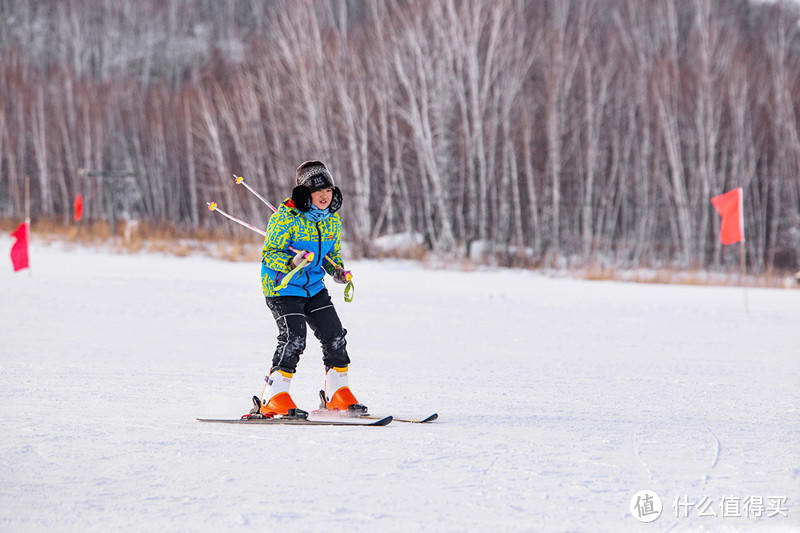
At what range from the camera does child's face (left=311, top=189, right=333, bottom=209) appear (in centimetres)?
471

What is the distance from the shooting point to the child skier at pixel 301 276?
15.2 feet

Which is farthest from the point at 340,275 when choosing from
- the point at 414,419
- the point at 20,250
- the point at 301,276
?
the point at 20,250

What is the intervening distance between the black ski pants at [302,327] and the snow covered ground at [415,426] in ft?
1.59

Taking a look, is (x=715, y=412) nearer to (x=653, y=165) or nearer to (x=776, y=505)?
(x=776, y=505)

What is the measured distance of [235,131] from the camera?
2389 centimetres

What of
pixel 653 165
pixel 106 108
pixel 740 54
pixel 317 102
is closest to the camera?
pixel 317 102

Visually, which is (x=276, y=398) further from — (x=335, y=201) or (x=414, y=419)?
(x=335, y=201)

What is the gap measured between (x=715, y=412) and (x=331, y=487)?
292 centimetres

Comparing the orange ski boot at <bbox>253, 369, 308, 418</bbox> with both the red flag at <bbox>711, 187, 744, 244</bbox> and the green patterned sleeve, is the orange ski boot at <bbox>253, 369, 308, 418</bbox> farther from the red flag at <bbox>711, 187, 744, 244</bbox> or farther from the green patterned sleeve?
the red flag at <bbox>711, 187, 744, 244</bbox>

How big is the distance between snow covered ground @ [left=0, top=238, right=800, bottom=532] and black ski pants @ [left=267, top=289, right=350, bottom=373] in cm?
48

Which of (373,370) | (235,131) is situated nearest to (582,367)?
(373,370)

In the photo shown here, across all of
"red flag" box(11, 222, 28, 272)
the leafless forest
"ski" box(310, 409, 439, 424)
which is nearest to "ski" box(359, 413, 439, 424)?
"ski" box(310, 409, 439, 424)

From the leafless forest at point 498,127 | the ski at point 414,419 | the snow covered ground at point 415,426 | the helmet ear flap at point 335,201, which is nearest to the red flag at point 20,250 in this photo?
the snow covered ground at point 415,426

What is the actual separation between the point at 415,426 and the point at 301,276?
1.10 m
